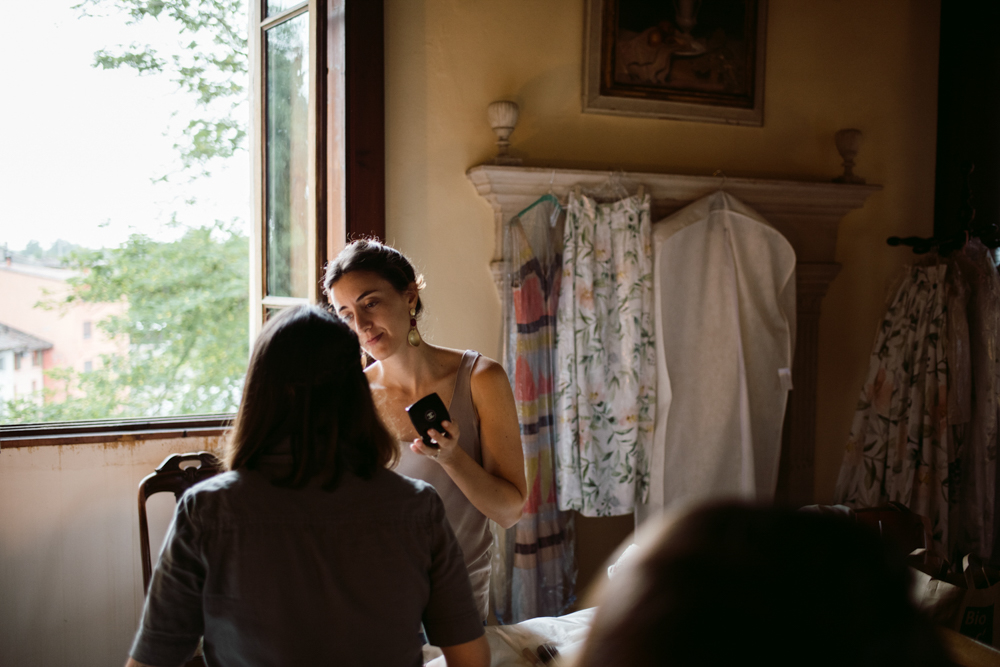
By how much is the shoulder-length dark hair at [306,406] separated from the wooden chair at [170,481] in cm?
105

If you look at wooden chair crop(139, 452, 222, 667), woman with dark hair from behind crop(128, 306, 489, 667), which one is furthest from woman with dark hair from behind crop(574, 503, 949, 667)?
wooden chair crop(139, 452, 222, 667)

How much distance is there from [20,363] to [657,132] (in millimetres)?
2463

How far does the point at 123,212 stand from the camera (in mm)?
2721

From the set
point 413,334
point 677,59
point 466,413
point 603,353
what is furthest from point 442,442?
point 677,59

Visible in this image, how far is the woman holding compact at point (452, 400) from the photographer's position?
1.47m

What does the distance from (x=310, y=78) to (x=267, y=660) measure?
6.02 ft

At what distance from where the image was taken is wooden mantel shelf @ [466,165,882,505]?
240cm

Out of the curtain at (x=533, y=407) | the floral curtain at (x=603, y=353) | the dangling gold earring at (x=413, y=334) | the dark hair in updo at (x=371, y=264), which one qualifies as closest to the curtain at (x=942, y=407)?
the floral curtain at (x=603, y=353)

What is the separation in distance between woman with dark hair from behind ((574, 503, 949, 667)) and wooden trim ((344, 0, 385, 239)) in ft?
6.51

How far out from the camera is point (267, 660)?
86 centimetres

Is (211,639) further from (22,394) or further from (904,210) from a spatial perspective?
(904,210)

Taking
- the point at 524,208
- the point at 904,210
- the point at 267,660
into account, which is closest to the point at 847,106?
the point at 904,210

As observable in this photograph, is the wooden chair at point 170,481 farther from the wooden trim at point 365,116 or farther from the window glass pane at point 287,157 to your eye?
the wooden trim at point 365,116

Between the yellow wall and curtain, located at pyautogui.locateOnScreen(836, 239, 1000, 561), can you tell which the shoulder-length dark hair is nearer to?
the yellow wall
